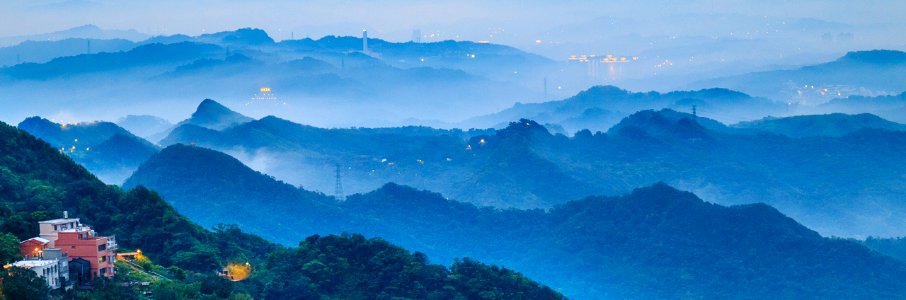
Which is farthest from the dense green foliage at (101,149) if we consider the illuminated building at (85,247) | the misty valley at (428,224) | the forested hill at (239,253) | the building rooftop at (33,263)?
the building rooftop at (33,263)

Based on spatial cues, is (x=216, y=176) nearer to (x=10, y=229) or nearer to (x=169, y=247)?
(x=169, y=247)

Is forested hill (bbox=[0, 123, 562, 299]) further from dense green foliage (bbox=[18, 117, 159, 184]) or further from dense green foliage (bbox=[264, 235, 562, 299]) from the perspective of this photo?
dense green foliage (bbox=[18, 117, 159, 184])

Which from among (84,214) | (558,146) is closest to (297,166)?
(558,146)

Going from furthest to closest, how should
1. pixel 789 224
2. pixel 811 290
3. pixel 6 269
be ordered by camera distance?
pixel 789 224, pixel 811 290, pixel 6 269

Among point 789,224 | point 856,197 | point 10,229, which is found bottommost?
point 856,197

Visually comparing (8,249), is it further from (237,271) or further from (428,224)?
(428,224)

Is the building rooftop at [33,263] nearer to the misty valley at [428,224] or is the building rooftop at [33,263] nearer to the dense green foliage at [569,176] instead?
the misty valley at [428,224]

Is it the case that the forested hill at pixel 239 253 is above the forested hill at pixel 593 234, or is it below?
above
